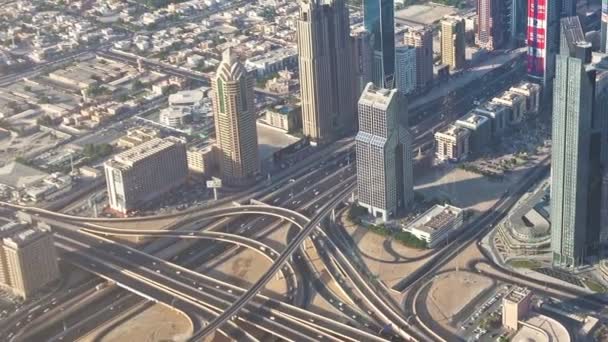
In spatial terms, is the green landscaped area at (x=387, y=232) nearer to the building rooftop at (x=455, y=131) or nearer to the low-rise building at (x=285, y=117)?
the building rooftop at (x=455, y=131)

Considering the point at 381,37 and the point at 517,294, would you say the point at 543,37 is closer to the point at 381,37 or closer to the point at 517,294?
the point at 381,37

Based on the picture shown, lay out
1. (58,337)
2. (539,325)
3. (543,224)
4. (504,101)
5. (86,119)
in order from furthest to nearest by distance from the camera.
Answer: (86,119)
(504,101)
(543,224)
(58,337)
(539,325)

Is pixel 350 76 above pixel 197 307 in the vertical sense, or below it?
above

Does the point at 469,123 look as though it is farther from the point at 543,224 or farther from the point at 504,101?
the point at 543,224

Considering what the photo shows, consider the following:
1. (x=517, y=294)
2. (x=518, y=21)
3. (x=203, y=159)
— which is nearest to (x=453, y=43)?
(x=518, y=21)

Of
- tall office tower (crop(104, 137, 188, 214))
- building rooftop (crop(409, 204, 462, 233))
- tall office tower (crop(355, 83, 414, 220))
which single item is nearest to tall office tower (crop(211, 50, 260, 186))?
tall office tower (crop(104, 137, 188, 214))

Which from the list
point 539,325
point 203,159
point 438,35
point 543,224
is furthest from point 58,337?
point 438,35

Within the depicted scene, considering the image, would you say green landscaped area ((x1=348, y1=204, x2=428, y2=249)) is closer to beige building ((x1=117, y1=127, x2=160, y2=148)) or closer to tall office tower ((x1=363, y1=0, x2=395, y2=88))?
beige building ((x1=117, y1=127, x2=160, y2=148))
